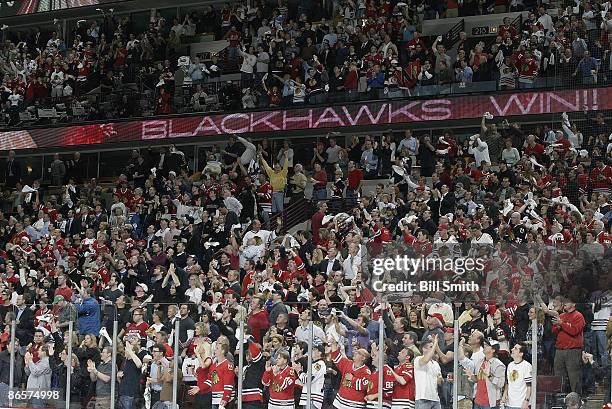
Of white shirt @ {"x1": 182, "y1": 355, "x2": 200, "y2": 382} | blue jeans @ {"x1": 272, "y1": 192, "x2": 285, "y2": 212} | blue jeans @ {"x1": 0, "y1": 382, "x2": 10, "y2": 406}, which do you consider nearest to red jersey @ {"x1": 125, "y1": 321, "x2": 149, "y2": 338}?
white shirt @ {"x1": 182, "y1": 355, "x2": 200, "y2": 382}

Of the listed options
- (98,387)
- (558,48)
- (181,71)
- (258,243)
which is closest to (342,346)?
(98,387)

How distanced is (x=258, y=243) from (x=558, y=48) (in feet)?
22.0

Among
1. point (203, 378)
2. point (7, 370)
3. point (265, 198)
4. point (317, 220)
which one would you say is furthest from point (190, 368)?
point (265, 198)

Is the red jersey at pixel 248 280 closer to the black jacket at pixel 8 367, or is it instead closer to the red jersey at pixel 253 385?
the black jacket at pixel 8 367

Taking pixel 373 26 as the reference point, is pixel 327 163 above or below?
below

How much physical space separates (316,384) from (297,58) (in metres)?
13.0

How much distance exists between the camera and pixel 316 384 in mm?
14289

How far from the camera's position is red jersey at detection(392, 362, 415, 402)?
1362 cm

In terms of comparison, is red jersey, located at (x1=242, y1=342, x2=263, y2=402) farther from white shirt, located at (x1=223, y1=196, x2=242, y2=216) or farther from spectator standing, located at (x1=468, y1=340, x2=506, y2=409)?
white shirt, located at (x1=223, y1=196, x2=242, y2=216)

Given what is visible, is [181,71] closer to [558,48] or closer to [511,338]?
[558,48]

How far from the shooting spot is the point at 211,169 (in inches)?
1005

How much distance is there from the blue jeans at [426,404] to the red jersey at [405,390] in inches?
3.2

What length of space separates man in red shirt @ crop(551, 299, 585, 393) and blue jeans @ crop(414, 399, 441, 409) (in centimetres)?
141

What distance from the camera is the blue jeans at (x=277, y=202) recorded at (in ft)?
78.3
